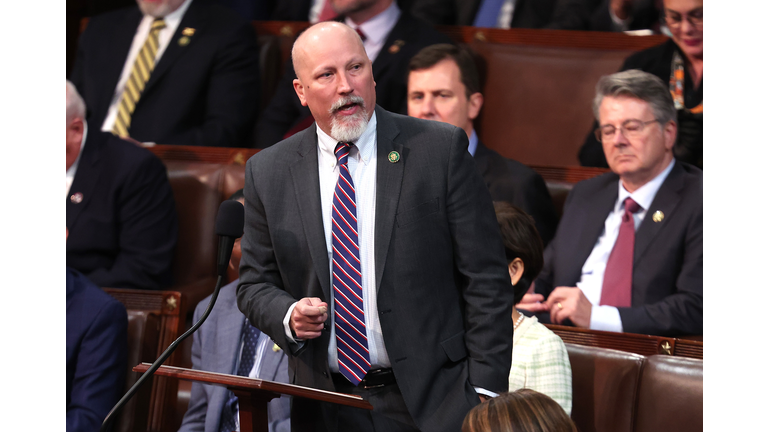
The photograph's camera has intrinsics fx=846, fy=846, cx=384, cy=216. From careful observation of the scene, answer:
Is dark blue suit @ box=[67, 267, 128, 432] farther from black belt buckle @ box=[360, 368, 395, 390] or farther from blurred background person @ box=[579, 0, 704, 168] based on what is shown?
blurred background person @ box=[579, 0, 704, 168]

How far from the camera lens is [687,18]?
2721mm

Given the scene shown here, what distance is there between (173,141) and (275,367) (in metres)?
1.58

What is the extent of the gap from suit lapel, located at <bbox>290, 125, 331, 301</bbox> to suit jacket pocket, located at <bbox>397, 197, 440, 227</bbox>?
0.15 m

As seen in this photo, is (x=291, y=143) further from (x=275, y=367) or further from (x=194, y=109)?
(x=194, y=109)

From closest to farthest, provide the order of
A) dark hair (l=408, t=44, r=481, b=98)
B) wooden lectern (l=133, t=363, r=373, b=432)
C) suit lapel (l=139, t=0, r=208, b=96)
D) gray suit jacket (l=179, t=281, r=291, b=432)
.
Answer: wooden lectern (l=133, t=363, r=373, b=432) < gray suit jacket (l=179, t=281, r=291, b=432) < dark hair (l=408, t=44, r=481, b=98) < suit lapel (l=139, t=0, r=208, b=96)

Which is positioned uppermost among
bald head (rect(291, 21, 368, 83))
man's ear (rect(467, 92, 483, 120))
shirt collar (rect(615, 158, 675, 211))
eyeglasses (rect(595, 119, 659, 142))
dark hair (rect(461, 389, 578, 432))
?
man's ear (rect(467, 92, 483, 120))

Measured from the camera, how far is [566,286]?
99.6 inches

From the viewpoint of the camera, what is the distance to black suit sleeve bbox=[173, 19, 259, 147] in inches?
133

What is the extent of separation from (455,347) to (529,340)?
0.35m

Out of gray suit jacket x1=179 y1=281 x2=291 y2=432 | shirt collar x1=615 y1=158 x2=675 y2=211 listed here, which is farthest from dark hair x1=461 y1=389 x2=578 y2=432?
shirt collar x1=615 y1=158 x2=675 y2=211

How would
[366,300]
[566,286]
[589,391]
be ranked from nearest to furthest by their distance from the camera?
[366,300] → [589,391] → [566,286]

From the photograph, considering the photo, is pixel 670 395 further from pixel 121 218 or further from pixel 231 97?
pixel 231 97

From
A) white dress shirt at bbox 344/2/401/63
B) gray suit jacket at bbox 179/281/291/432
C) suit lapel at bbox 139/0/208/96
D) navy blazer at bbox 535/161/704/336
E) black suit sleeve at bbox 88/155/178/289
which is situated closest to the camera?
gray suit jacket at bbox 179/281/291/432

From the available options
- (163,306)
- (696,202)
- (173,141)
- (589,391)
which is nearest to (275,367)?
(163,306)
